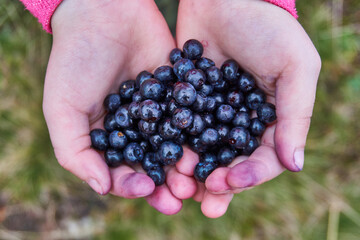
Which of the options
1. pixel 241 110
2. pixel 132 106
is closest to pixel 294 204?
pixel 241 110

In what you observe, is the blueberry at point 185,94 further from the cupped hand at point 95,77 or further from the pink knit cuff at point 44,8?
the pink knit cuff at point 44,8

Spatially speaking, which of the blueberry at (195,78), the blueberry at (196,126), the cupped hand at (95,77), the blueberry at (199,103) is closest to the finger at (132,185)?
the cupped hand at (95,77)

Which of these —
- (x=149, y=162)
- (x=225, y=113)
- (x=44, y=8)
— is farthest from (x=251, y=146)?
(x=44, y=8)

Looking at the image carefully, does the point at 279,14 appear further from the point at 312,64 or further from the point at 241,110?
the point at 241,110

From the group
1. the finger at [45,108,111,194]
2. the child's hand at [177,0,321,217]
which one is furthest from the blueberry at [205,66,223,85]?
the finger at [45,108,111,194]

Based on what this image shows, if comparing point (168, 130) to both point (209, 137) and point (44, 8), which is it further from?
point (44, 8)
